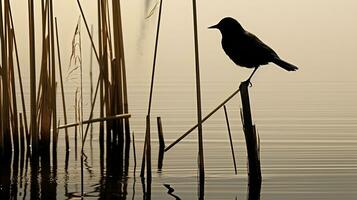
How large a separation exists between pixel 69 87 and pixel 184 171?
1136 centimetres

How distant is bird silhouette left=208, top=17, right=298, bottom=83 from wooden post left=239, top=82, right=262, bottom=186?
0.74 meters

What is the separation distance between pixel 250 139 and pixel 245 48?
97 cm

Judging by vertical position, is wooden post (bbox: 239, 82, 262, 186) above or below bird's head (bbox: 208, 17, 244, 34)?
below

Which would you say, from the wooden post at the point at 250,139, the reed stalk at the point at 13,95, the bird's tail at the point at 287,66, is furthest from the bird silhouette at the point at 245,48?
the reed stalk at the point at 13,95

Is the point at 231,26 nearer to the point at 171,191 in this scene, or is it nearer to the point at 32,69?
the point at 171,191

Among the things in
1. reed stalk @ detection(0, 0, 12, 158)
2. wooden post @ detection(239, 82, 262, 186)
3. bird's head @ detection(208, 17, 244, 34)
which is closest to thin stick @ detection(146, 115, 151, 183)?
wooden post @ detection(239, 82, 262, 186)

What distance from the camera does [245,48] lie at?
29.1 feet

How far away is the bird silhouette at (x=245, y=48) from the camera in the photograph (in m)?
8.86

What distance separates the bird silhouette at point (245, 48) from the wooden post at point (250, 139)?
743 millimetres

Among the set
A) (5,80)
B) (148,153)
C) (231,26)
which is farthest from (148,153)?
(5,80)

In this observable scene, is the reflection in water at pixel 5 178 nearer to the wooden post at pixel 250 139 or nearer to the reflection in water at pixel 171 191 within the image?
the reflection in water at pixel 171 191

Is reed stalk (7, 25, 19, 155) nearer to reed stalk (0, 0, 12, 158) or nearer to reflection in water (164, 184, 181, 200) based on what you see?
reed stalk (0, 0, 12, 158)

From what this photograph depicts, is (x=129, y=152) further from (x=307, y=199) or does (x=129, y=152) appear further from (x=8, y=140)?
(x=307, y=199)

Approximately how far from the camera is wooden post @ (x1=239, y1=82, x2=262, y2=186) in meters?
8.15
